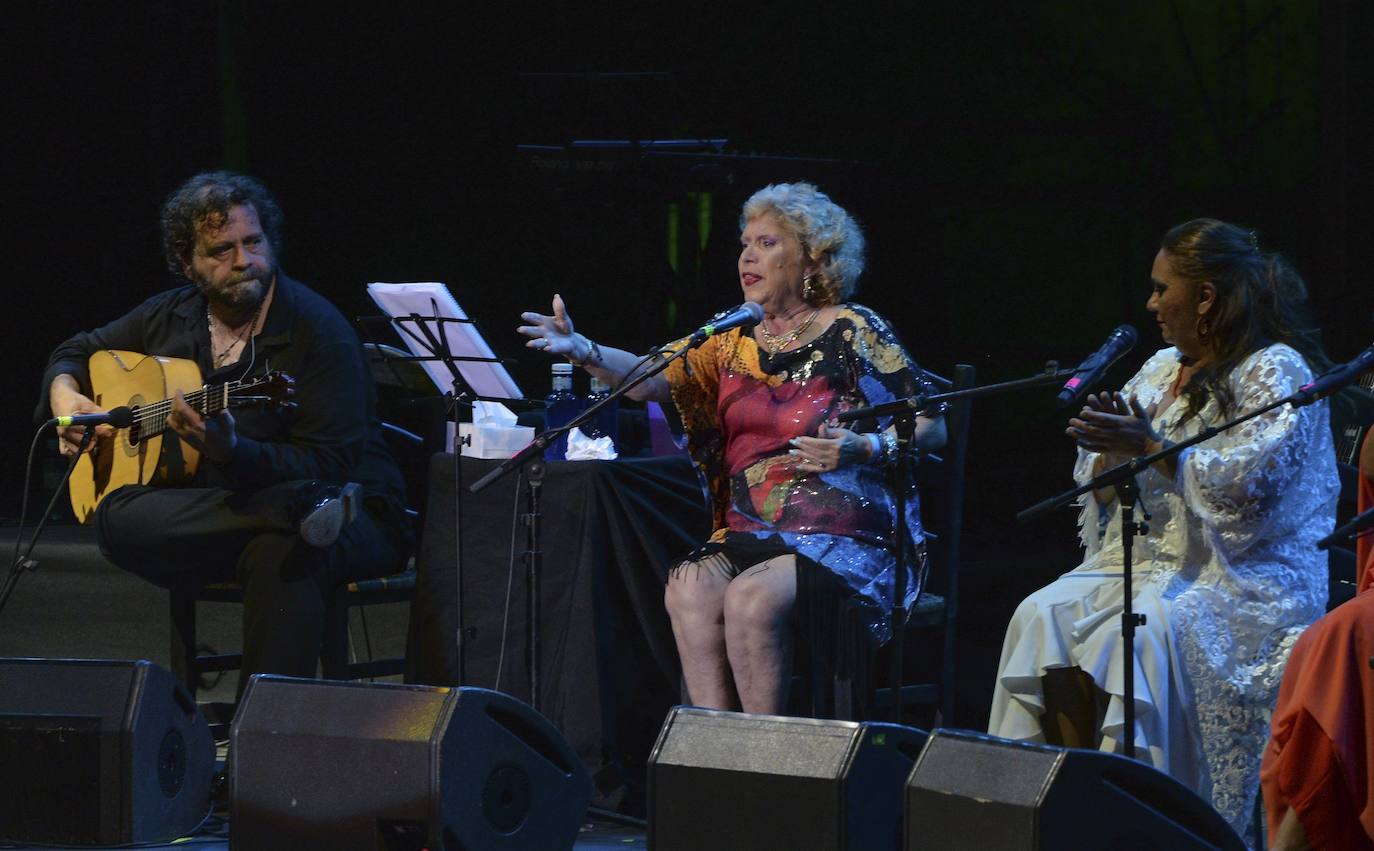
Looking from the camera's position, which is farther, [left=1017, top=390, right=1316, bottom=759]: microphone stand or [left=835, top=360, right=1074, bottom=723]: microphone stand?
[left=835, top=360, right=1074, bottom=723]: microphone stand

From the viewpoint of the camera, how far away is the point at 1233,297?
359cm

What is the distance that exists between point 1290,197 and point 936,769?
12.3 feet

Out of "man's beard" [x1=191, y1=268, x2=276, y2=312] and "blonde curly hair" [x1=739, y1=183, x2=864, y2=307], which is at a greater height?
"blonde curly hair" [x1=739, y1=183, x2=864, y2=307]

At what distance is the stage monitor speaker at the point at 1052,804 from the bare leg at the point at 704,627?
3.87 feet

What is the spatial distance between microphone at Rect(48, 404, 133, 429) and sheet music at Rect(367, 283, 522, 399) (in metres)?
0.67

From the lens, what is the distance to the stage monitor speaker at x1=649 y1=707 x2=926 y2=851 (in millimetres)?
2752

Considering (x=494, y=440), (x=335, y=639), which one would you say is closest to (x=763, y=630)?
(x=494, y=440)

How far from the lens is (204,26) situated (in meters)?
→ 6.39

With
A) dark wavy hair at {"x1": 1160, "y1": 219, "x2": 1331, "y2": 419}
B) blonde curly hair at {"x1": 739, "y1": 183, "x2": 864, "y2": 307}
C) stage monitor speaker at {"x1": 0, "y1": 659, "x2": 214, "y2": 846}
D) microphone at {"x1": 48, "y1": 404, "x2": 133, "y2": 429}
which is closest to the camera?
stage monitor speaker at {"x1": 0, "y1": 659, "x2": 214, "y2": 846}

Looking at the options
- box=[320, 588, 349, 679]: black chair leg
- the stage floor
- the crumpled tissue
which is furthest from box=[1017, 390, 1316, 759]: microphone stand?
box=[320, 588, 349, 679]: black chair leg

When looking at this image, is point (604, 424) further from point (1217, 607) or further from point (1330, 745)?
point (1330, 745)

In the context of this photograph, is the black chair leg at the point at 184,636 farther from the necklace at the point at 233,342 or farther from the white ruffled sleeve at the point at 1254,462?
the white ruffled sleeve at the point at 1254,462

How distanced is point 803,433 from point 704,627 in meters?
0.51

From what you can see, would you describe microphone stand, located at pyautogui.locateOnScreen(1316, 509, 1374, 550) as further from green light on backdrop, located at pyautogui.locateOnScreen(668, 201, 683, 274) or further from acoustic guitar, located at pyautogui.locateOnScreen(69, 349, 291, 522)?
green light on backdrop, located at pyautogui.locateOnScreen(668, 201, 683, 274)
